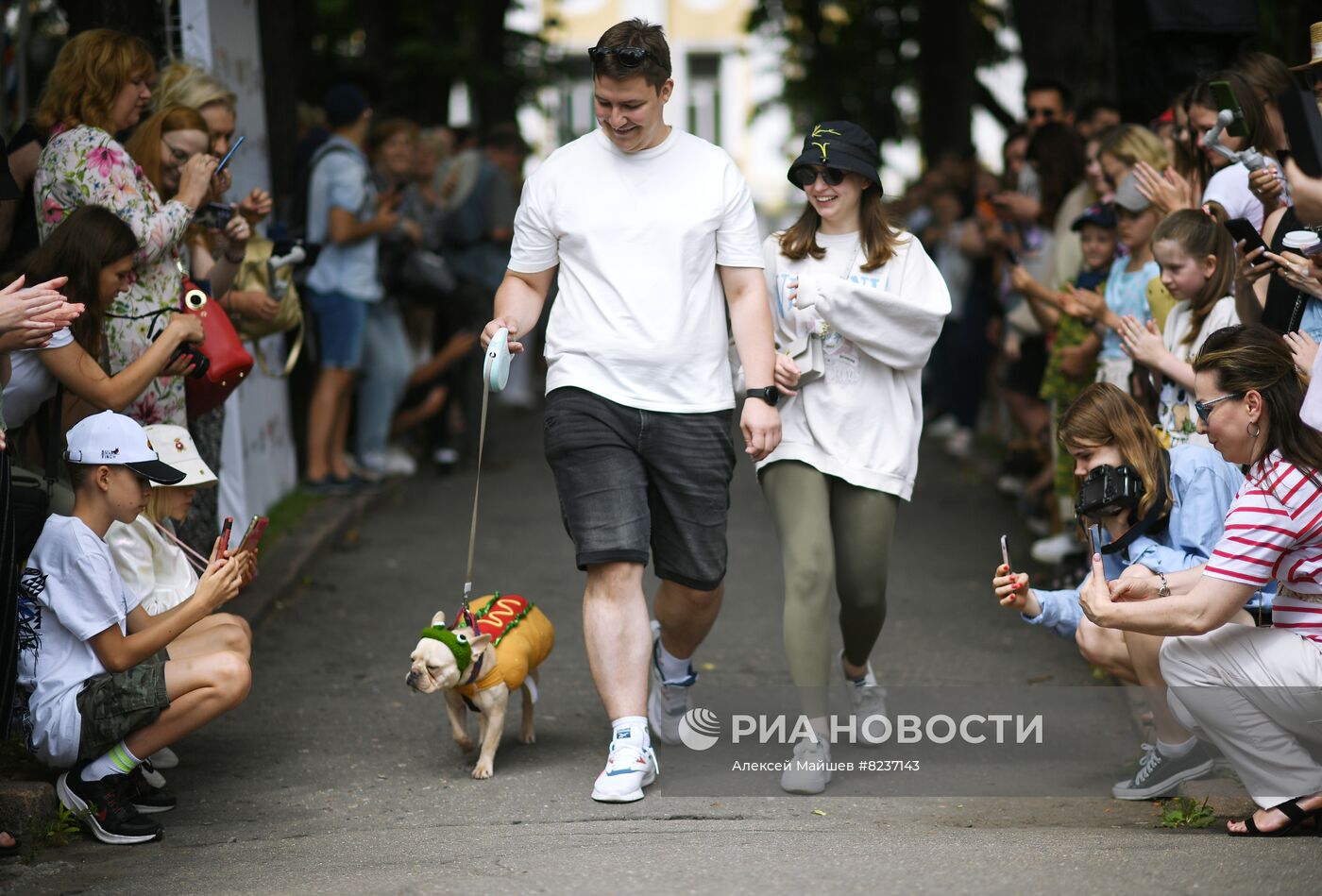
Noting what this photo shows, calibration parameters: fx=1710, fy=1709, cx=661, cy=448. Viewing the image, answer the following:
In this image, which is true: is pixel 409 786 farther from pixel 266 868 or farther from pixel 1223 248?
pixel 1223 248

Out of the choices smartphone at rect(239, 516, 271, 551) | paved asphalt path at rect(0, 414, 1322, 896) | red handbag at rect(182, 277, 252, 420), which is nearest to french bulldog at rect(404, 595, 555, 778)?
paved asphalt path at rect(0, 414, 1322, 896)

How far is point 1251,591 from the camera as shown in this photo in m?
4.60

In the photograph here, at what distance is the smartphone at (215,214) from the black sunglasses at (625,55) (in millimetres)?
2361

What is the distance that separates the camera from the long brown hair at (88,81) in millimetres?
6230

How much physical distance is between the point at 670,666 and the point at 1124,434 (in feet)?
5.71

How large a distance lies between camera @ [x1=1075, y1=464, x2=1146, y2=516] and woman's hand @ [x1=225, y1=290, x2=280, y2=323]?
3.78m

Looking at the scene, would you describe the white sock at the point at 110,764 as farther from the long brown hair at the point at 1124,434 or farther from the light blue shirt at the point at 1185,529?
the long brown hair at the point at 1124,434

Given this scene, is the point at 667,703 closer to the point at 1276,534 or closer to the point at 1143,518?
the point at 1143,518

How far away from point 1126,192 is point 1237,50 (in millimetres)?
1673

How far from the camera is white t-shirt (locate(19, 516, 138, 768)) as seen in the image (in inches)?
193

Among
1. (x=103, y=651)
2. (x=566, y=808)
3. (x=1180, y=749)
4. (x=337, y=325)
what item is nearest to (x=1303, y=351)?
(x=1180, y=749)

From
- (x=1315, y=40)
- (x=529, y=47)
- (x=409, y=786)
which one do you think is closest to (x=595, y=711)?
(x=409, y=786)

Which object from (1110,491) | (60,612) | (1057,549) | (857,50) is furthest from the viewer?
(857,50)

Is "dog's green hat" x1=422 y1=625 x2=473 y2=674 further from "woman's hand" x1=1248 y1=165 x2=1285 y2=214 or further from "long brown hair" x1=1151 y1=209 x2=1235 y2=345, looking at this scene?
"woman's hand" x1=1248 y1=165 x2=1285 y2=214
